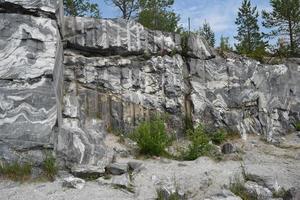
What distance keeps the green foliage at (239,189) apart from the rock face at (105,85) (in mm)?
2982

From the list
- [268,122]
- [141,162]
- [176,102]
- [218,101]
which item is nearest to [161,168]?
[141,162]

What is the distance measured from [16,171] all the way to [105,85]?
506cm

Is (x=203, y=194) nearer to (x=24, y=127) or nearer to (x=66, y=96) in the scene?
(x=24, y=127)

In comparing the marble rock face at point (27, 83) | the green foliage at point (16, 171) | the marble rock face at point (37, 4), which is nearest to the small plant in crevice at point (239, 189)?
the marble rock face at point (27, 83)

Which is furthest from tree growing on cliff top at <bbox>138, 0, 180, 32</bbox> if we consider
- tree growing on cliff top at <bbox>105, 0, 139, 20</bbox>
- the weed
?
the weed

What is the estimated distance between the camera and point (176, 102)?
1402 cm

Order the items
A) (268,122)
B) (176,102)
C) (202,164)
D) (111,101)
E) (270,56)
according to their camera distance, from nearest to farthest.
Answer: (202,164)
(111,101)
(176,102)
(268,122)
(270,56)

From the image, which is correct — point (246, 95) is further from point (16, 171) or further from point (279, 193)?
point (16, 171)

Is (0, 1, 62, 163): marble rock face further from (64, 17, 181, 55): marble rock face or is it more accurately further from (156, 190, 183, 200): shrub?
(156, 190, 183, 200): shrub

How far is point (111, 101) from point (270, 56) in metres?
7.48

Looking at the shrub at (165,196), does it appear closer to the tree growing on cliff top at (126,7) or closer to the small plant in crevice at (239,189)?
the small plant in crevice at (239,189)

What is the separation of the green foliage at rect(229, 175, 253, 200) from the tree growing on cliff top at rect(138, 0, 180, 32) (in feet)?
35.5

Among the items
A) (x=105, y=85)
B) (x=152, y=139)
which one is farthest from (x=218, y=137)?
(x=105, y=85)

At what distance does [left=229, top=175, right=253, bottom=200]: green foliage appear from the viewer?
8359 mm
